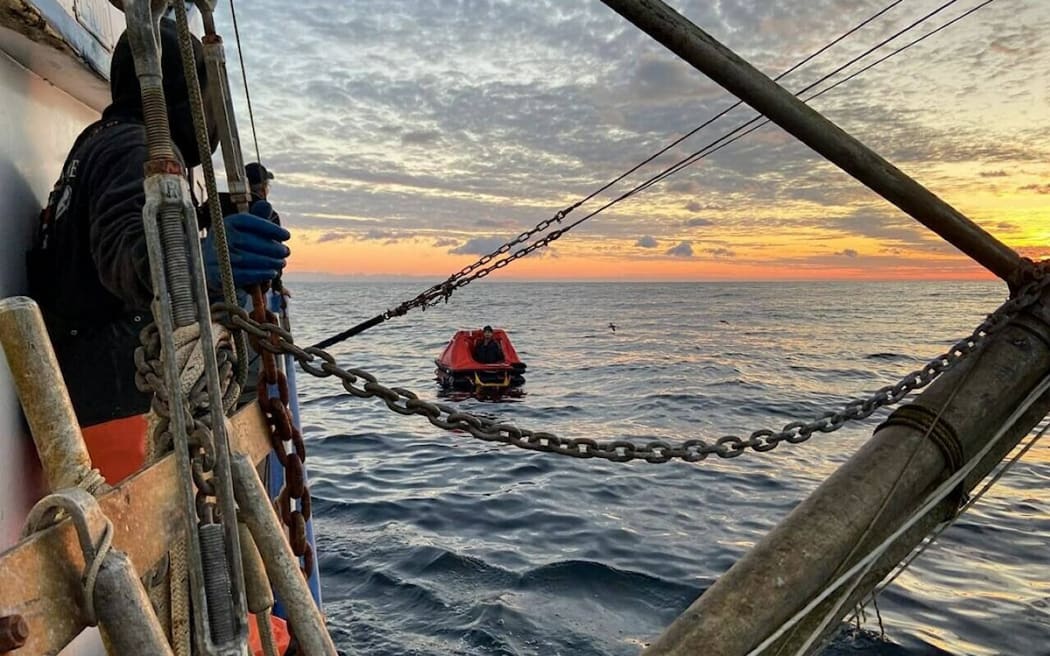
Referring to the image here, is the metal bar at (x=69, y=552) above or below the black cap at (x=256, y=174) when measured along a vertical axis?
below

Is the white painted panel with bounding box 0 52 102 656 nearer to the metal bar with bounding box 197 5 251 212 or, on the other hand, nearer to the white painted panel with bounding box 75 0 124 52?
the white painted panel with bounding box 75 0 124 52

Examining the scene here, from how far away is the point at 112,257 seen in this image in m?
2.12

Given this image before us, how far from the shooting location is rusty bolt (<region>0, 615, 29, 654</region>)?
1219 millimetres

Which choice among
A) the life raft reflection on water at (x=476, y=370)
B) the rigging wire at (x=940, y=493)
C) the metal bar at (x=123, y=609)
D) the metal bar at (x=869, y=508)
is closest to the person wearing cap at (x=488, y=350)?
the life raft reflection on water at (x=476, y=370)

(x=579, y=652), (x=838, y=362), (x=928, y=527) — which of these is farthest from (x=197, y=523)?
(x=838, y=362)

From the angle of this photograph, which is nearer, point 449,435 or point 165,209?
point 165,209

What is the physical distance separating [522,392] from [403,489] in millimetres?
9849

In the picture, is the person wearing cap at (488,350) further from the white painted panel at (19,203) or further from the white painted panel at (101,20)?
the white painted panel at (19,203)

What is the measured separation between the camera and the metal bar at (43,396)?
158cm

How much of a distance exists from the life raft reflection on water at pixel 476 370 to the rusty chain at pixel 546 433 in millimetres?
15531

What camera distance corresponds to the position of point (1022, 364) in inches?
118

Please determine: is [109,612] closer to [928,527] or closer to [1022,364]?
[928,527]

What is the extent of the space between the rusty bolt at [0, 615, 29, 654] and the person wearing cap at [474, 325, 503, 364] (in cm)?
1811

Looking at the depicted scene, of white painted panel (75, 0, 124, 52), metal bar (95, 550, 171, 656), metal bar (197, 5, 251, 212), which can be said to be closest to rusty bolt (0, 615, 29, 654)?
metal bar (95, 550, 171, 656)
